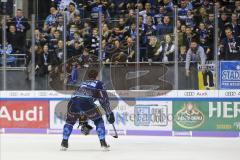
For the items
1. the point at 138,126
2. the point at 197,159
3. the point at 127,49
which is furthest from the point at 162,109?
the point at 197,159

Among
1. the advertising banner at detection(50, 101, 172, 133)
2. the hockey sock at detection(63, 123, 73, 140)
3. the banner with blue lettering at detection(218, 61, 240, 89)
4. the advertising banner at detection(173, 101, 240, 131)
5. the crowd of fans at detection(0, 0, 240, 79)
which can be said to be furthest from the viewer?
the advertising banner at detection(50, 101, 172, 133)

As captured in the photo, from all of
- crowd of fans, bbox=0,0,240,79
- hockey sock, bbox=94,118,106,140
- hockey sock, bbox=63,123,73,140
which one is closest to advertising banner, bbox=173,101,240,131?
crowd of fans, bbox=0,0,240,79

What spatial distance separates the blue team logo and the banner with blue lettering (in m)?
1.78

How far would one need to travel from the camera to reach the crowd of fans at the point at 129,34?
43.2 ft

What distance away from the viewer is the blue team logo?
44.0 feet

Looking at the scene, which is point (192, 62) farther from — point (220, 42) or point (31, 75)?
point (31, 75)

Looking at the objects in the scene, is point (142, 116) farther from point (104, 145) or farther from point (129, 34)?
point (104, 145)

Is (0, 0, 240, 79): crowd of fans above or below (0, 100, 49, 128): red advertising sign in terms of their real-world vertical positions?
above

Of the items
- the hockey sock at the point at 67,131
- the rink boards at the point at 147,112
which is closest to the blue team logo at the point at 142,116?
the rink boards at the point at 147,112

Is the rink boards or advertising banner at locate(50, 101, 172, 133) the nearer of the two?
the rink boards

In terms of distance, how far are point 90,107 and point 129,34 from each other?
358 cm

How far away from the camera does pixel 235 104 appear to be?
13.0 meters

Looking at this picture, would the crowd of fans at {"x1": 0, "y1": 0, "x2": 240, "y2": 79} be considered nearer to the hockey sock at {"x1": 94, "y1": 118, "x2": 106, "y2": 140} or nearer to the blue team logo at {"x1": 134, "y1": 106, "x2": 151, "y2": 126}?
the blue team logo at {"x1": 134, "y1": 106, "x2": 151, "y2": 126}

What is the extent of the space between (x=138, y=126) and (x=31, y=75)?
2.80 meters
